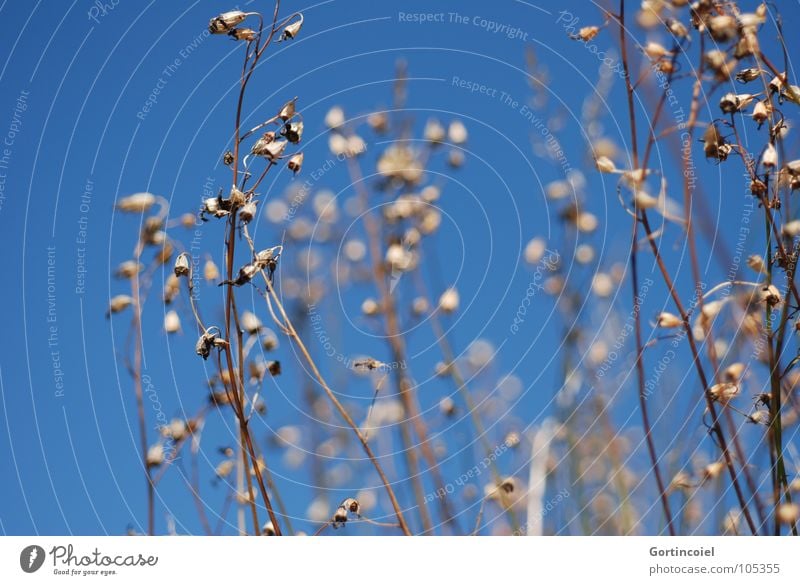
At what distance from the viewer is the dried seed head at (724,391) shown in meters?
1.52

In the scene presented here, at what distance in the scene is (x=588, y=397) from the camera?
1.98 metres

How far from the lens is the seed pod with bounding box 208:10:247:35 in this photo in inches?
63.6

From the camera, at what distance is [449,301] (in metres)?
2.01

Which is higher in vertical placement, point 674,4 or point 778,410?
point 674,4

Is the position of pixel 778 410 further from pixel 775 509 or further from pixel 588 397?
pixel 588 397

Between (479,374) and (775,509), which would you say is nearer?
(775,509)

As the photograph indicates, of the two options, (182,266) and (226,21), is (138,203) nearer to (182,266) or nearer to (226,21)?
(182,266)

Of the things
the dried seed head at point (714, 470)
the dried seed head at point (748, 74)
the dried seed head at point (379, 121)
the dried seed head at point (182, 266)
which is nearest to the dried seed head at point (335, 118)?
the dried seed head at point (379, 121)

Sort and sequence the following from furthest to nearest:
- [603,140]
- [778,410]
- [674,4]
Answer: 1. [603,140]
2. [674,4]
3. [778,410]

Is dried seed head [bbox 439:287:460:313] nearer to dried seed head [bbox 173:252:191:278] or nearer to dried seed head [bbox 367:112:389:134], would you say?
dried seed head [bbox 367:112:389:134]

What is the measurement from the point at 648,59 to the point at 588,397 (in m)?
0.73

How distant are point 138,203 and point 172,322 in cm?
27
